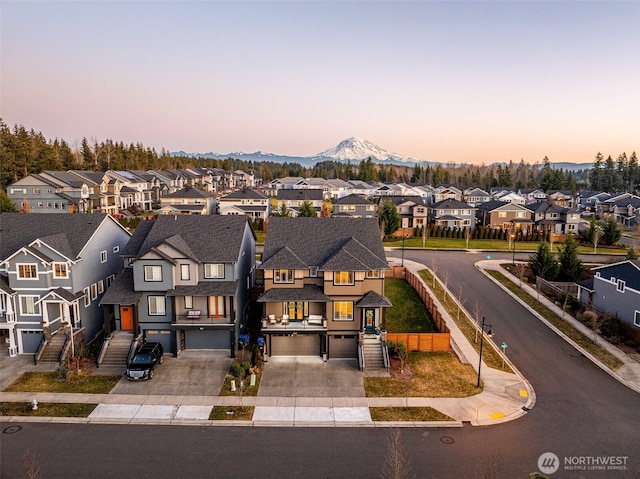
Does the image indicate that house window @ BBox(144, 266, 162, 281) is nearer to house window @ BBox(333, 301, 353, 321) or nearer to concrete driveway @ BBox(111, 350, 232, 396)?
concrete driveway @ BBox(111, 350, 232, 396)

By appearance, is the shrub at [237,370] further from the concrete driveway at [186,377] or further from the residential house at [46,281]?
the residential house at [46,281]

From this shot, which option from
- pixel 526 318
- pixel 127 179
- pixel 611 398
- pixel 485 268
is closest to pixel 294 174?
pixel 127 179

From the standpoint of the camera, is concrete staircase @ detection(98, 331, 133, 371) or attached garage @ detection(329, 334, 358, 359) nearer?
concrete staircase @ detection(98, 331, 133, 371)

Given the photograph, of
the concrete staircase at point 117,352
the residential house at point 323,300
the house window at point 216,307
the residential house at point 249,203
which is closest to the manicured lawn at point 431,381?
the residential house at point 323,300

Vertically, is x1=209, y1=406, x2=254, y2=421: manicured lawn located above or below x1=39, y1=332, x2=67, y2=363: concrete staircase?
below

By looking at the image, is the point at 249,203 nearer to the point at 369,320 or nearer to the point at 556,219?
the point at 369,320

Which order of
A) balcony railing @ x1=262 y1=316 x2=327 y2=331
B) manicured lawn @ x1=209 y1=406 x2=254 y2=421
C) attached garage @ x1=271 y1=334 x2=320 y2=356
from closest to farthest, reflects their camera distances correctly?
manicured lawn @ x1=209 y1=406 x2=254 y2=421 < balcony railing @ x1=262 y1=316 x2=327 y2=331 < attached garage @ x1=271 y1=334 x2=320 y2=356

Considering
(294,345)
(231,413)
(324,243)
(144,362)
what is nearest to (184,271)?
(144,362)

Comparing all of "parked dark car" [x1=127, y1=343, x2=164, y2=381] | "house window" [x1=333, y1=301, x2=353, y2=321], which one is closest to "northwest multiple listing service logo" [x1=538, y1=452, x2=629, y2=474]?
"house window" [x1=333, y1=301, x2=353, y2=321]
